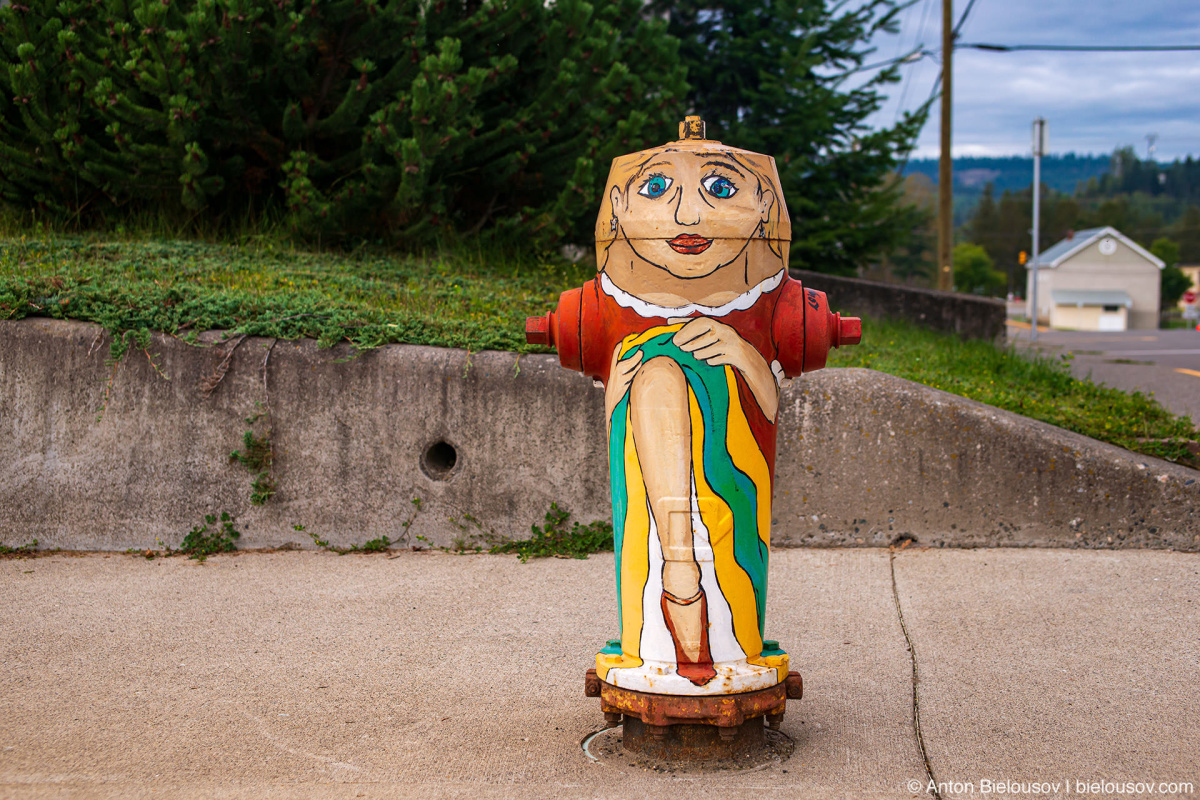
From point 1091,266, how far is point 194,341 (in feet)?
259

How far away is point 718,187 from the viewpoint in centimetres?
277

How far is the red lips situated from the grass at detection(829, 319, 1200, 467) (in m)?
3.73

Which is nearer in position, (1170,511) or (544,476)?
(1170,511)

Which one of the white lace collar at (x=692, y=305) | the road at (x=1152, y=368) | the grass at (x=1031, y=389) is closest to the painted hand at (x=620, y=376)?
the white lace collar at (x=692, y=305)

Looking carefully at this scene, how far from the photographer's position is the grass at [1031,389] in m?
5.57

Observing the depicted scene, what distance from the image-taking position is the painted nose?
2.74 m

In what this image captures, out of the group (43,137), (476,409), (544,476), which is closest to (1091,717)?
(544,476)

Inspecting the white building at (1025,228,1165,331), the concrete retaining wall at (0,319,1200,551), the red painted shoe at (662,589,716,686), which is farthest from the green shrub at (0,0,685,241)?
the white building at (1025,228,1165,331)

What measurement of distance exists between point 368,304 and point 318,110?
237 cm

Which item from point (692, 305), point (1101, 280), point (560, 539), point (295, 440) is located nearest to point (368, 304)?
point (295, 440)

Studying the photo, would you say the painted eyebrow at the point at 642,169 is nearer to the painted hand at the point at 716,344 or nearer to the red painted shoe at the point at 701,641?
the painted hand at the point at 716,344

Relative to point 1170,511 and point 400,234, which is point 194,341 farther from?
point 1170,511

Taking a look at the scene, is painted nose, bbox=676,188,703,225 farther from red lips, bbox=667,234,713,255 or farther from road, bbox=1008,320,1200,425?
road, bbox=1008,320,1200,425

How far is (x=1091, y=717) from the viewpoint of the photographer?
10.3ft
